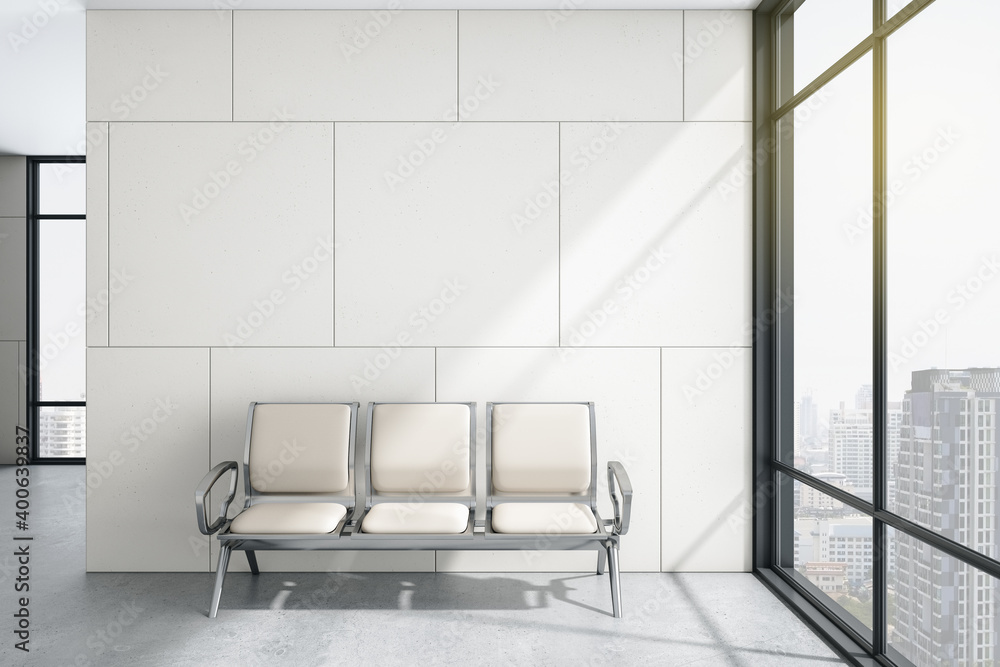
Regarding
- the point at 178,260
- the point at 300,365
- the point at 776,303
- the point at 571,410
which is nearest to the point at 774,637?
the point at 571,410

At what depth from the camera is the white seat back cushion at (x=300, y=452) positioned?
3279 mm

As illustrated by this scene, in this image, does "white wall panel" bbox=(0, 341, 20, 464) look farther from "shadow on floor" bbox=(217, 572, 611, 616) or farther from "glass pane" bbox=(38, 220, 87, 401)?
"shadow on floor" bbox=(217, 572, 611, 616)

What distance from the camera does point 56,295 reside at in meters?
6.46

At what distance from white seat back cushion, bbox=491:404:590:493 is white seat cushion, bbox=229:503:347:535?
32.8 inches

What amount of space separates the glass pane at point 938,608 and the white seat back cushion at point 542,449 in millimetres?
1359

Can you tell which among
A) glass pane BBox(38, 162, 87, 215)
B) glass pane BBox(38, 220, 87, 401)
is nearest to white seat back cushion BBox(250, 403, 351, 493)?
glass pane BBox(38, 220, 87, 401)

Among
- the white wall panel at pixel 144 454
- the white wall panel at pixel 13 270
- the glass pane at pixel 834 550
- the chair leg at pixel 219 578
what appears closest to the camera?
the glass pane at pixel 834 550

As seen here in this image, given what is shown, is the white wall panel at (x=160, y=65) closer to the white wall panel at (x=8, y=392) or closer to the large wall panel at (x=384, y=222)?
the large wall panel at (x=384, y=222)

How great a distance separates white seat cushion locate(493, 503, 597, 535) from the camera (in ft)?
9.54

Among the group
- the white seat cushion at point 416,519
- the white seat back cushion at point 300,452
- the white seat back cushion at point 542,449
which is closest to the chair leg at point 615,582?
the white seat back cushion at point 542,449

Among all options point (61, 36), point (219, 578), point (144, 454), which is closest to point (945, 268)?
point (219, 578)

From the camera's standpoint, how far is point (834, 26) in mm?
2967

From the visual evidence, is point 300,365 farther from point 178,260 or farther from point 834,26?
point 834,26

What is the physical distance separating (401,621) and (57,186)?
19.5ft
